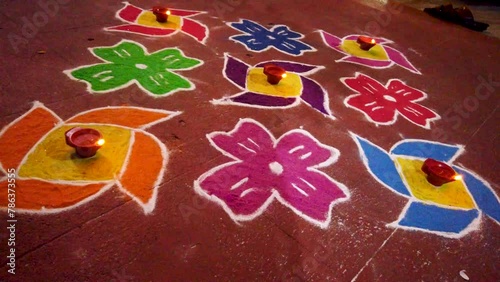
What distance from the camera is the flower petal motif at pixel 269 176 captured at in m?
2.19

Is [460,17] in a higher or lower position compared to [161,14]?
higher

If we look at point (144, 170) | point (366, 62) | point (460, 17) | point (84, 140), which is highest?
point (460, 17)

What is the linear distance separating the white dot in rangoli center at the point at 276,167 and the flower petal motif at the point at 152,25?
2.29 m

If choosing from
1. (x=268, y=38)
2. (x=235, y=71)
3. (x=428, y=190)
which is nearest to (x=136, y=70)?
(x=235, y=71)

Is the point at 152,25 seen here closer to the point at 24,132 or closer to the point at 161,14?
the point at 161,14

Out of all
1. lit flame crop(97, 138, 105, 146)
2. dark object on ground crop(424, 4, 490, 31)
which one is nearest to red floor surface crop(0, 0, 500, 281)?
lit flame crop(97, 138, 105, 146)

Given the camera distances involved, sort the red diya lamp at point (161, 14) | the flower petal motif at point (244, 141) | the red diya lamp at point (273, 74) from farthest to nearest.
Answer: the red diya lamp at point (161, 14) → the red diya lamp at point (273, 74) → the flower petal motif at point (244, 141)

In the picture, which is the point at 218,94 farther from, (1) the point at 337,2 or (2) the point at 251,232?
(1) the point at 337,2

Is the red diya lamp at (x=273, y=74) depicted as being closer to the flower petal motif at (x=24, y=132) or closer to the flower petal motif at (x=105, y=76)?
the flower petal motif at (x=105, y=76)

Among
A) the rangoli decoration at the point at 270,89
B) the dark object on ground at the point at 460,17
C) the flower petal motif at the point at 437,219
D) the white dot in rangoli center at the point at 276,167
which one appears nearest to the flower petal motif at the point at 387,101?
the rangoli decoration at the point at 270,89

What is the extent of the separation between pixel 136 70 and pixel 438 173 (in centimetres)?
292

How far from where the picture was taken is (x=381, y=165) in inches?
108

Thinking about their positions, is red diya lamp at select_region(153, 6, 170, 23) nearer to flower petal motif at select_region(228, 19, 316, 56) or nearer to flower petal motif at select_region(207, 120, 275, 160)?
flower petal motif at select_region(228, 19, 316, 56)

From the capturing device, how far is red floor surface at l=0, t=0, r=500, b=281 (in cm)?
183
